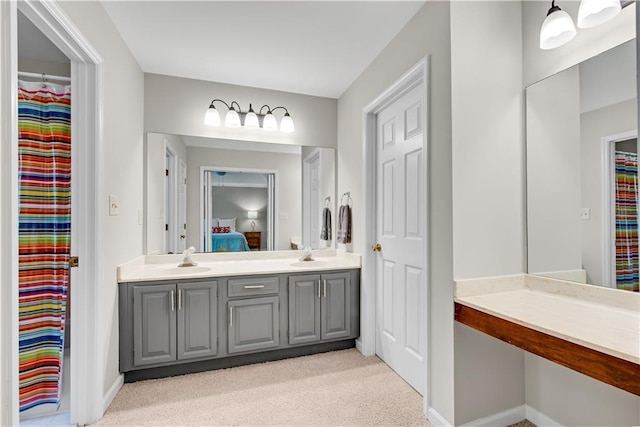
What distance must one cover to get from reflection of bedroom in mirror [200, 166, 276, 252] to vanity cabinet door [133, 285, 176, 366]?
73cm

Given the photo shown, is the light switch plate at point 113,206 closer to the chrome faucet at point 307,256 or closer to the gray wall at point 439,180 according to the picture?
the chrome faucet at point 307,256

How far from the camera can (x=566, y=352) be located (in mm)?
1151

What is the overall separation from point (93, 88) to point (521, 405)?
3.05m

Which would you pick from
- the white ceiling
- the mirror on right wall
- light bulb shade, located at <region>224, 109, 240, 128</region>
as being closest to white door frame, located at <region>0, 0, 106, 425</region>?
the white ceiling

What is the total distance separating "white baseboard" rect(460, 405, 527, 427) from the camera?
5.47 ft

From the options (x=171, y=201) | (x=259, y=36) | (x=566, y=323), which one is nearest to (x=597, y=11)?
(x=566, y=323)

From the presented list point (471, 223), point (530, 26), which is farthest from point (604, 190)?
point (530, 26)

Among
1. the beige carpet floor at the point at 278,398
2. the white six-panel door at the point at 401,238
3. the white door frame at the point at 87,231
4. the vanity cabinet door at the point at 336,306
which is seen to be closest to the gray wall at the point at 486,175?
the white six-panel door at the point at 401,238

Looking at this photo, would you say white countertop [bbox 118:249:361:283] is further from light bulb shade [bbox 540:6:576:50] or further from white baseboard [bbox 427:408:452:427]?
light bulb shade [bbox 540:6:576:50]

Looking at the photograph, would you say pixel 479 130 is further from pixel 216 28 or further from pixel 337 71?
pixel 216 28

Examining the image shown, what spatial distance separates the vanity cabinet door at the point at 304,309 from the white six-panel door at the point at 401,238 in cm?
52

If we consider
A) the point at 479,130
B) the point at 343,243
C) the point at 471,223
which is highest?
the point at 479,130

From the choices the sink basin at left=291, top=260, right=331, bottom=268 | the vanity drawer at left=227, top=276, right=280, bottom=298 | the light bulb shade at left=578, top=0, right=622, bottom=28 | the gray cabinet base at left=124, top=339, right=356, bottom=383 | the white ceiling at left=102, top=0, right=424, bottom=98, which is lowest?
the gray cabinet base at left=124, top=339, right=356, bottom=383

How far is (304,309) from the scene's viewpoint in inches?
101
